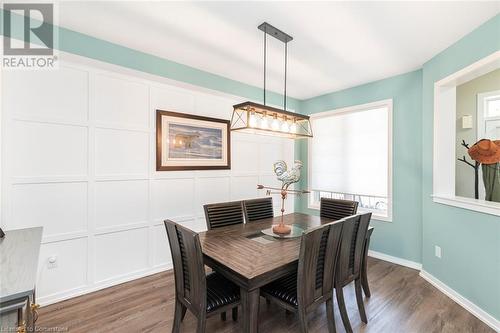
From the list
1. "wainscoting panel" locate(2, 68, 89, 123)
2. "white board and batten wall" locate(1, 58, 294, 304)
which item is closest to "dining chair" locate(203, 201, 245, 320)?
"white board and batten wall" locate(1, 58, 294, 304)

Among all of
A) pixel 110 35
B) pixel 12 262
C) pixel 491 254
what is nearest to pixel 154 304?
pixel 12 262

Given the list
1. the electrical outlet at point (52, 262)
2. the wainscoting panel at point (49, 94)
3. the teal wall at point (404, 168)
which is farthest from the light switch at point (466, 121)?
the electrical outlet at point (52, 262)

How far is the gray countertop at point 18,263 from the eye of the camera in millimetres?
1010

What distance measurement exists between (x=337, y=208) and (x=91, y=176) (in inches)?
113

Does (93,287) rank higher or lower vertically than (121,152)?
lower

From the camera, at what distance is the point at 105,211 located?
8.68 feet

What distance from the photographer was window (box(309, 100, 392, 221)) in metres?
3.65

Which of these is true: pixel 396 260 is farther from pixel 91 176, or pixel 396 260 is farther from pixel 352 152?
pixel 91 176

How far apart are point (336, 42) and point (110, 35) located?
2.42 m

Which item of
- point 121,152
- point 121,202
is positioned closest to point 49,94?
point 121,152

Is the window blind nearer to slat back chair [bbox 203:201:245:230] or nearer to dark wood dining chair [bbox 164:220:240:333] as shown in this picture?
slat back chair [bbox 203:201:245:230]

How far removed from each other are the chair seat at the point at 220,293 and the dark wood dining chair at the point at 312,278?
0.88ft

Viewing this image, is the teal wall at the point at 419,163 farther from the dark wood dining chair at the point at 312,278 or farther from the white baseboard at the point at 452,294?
the dark wood dining chair at the point at 312,278

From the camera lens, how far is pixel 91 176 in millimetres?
2537
